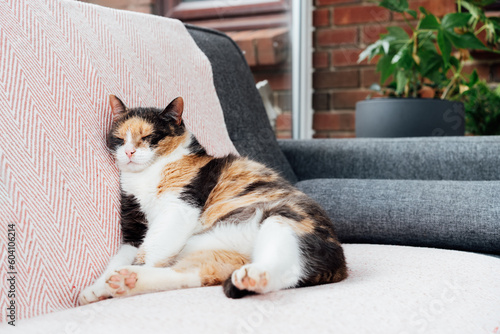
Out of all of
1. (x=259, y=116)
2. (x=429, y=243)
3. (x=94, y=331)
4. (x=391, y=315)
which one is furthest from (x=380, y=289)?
(x=259, y=116)

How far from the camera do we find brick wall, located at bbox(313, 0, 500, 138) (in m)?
2.46

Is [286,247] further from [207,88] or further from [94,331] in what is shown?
[207,88]

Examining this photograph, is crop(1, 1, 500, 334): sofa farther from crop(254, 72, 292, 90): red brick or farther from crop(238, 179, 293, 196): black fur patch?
crop(254, 72, 292, 90): red brick

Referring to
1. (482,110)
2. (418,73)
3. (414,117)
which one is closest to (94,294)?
(414,117)

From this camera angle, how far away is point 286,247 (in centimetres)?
72

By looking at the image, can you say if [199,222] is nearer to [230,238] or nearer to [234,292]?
[230,238]

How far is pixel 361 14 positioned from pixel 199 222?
75.4 inches

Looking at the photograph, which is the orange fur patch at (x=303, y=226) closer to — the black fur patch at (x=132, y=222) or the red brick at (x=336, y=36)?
the black fur patch at (x=132, y=222)

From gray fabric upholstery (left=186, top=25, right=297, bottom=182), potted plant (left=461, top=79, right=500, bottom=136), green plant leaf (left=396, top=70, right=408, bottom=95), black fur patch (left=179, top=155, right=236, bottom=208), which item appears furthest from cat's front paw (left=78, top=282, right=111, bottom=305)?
potted plant (left=461, top=79, right=500, bottom=136)

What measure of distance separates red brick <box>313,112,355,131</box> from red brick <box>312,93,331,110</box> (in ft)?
0.12

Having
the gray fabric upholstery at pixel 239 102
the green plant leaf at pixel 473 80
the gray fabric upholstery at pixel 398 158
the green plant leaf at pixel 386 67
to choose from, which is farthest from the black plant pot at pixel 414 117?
the gray fabric upholstery at pixel 239 102

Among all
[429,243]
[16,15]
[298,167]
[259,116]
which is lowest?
[429,243]

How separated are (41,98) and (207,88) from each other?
0.49 metres

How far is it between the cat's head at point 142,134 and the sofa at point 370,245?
0.63ft
